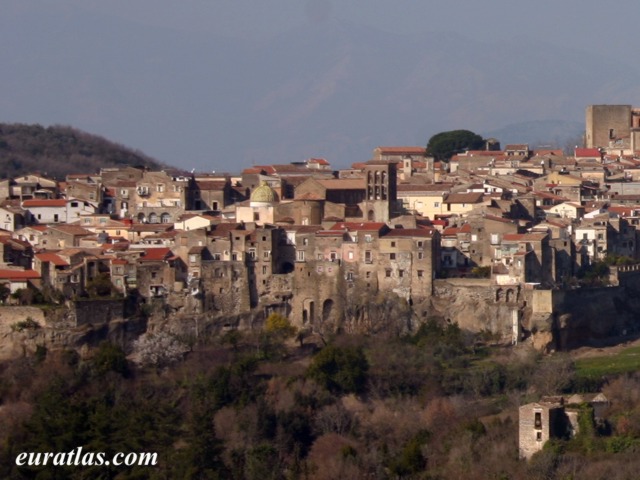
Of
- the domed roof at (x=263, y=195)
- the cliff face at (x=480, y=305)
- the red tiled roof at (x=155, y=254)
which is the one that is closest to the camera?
the cliff face at (x=480, y=305)

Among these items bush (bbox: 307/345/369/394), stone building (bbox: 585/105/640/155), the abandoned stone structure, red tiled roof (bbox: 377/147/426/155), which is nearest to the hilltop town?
bush (bbox: 307/345/369/394)

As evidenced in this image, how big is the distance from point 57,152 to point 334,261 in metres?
29.4

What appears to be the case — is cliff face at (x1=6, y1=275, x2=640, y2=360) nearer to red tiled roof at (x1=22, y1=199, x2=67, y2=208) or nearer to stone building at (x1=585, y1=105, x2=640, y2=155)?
red tiled roof at (x1=22, y1=199, x2=67, y2=208)

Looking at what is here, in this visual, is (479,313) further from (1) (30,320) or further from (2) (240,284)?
(1) (30,320)

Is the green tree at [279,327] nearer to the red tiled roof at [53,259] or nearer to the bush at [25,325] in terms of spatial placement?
the red tiled roof at [53,259]

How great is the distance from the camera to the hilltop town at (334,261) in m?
45.4

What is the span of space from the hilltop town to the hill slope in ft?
53.5

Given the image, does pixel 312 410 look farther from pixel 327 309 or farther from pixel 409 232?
pixel 409 232

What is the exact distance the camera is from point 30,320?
44406mm

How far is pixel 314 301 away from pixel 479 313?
3.50 meters

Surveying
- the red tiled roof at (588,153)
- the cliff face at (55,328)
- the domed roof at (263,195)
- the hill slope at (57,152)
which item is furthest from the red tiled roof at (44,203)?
the red tiled roof at (588,153)

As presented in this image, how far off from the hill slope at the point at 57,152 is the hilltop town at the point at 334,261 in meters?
16.3

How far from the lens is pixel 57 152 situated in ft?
243

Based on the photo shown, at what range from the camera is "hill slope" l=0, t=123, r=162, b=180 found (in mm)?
69438
